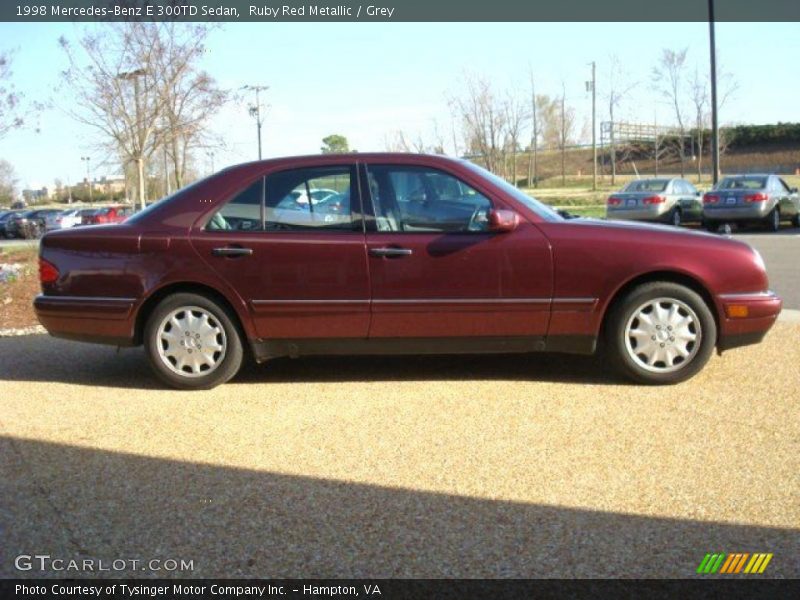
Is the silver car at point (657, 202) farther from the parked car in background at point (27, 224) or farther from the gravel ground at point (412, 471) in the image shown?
the parked car in background at point (27, 224)

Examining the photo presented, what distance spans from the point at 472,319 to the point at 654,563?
8.06 ft

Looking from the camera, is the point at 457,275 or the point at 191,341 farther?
the point at 191,341

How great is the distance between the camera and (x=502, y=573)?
2.95 m

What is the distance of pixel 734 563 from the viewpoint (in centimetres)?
300

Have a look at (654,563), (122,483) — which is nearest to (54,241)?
(122,483)

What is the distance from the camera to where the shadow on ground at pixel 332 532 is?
9.91 feet

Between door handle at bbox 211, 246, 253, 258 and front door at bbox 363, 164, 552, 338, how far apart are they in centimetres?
80

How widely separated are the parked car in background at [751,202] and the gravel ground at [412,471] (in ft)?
49.9

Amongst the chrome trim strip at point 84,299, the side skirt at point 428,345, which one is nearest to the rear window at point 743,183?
the side skirt at point 428,345

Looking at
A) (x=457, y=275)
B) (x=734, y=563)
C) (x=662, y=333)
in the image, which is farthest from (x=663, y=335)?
(x=734, y=563)

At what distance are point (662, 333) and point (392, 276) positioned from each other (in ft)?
5.76

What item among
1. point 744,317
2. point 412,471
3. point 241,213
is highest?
point 241,213

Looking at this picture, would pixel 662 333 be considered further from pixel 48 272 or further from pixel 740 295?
pixel 48 272
